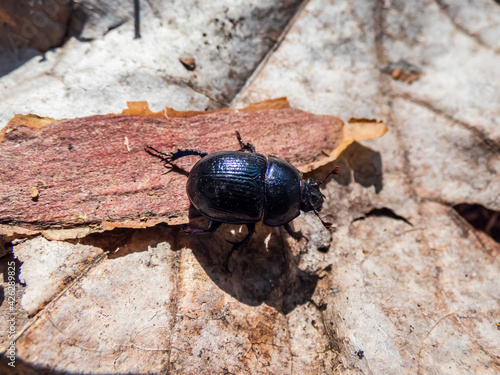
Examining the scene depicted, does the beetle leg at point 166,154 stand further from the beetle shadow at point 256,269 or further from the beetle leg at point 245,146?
the beetle shadow at point 256,269

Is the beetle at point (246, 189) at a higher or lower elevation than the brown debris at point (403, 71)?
lower

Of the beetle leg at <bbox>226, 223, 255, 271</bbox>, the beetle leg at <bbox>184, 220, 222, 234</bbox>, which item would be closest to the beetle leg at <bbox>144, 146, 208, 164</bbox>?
the beetle leg at <bbox>184, 220, 222, 234</bbox>

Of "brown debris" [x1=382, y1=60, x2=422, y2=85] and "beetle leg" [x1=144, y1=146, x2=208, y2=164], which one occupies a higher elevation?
"brown debris" [x1=382, y1=60, x2=422, y2=85]

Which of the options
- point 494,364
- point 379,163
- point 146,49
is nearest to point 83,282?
point 146,49

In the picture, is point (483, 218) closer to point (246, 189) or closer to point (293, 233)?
point (293, 233)

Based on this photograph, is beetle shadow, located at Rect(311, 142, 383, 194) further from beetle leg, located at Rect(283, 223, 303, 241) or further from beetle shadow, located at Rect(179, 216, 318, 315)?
beetle shadow, located at Rect(179, 216, 318, 315)

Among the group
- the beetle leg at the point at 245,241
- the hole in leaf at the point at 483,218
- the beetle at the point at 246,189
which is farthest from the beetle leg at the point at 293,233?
the hole in leaf at the point at 483,218
